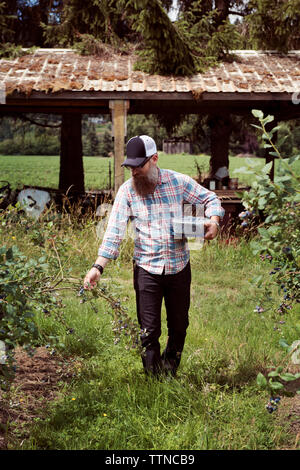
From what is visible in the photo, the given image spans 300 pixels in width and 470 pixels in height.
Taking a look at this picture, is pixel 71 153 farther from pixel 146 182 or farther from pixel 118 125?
pixel 146 182

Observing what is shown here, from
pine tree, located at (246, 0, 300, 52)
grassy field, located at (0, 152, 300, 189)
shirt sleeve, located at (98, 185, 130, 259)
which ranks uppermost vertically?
pine tree, located at (246, 0, 300, 52)

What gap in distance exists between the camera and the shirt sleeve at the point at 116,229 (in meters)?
3.11

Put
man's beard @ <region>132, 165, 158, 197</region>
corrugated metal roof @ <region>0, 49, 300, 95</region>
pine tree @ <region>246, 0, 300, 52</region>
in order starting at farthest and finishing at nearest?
pine tree @ <region>246, 0, 300, 52</region> → corrugated metal roof @ <region>0, 49, 300, 95</region> → man's beard @ <region>132, 165, 158, 197</region>

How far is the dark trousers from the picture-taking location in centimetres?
324

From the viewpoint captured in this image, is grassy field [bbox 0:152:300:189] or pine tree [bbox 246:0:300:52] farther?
grassy field [bbox 0:152:300:189]

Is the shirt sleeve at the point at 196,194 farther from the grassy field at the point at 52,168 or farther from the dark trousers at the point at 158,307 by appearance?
the grassy field at the point at 52,168

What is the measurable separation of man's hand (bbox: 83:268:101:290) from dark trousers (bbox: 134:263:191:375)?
37cm

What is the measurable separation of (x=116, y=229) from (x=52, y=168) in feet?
89.8

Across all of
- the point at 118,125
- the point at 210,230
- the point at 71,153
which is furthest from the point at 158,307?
the point at 71,153

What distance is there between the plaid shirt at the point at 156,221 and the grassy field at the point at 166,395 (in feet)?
0.98

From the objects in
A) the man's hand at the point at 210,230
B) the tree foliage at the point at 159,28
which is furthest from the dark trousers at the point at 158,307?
the tree foliage at the point at 159,28

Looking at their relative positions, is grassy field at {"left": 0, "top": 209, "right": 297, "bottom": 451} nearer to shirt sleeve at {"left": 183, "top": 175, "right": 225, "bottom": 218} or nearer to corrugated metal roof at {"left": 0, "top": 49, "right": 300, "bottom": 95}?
shirt sleeve at {"left": 183, "top": 175, "right": 225, "bottom": 218}

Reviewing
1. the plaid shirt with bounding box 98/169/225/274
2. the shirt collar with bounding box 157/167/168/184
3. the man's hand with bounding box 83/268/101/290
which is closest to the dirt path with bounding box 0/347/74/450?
the man's hand with bounding box 83/268/101/290

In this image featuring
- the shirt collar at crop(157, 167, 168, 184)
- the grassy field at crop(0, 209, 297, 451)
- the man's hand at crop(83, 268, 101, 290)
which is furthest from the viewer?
the shirt collar at crop(157, 167, 168, 184)
